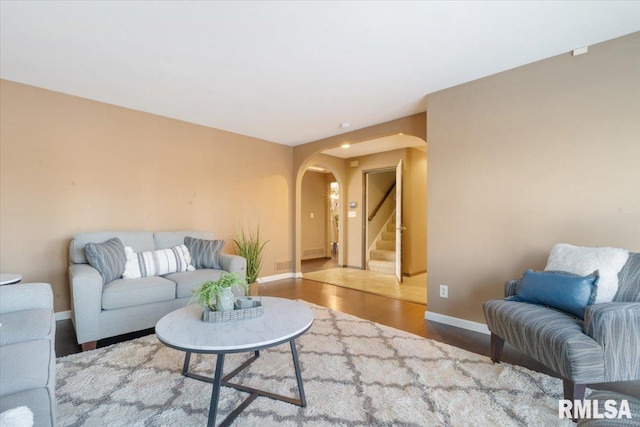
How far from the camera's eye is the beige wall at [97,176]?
291cm

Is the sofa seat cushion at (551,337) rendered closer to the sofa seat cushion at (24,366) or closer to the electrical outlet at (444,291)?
the electrical outlet at (444,291)

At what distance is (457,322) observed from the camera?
298cm

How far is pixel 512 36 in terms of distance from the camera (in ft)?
7.13

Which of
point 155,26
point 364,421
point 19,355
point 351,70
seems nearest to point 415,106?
point 351,70

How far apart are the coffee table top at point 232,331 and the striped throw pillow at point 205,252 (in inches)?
61.2

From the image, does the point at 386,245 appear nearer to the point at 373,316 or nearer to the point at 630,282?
the point at 373,316

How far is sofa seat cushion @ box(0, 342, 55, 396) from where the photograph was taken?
1.10 m

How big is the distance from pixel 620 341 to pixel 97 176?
15.6 ft

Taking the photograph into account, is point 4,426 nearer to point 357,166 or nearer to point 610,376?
point 610,376

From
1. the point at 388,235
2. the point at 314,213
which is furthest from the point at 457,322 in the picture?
the point at 314,213

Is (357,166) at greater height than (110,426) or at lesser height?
greater

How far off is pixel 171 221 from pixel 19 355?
2.92 meters

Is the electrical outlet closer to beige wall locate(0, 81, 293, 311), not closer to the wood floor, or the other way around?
the wood floor

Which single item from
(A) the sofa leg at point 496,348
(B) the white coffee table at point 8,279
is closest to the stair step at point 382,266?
(A) the sofa leg at point 496,348
